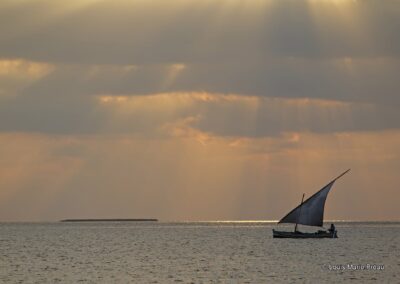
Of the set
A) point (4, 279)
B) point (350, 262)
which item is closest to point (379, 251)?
point (350, 262)

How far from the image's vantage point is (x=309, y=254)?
113875mm

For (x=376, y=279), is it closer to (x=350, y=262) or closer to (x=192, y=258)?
(x=350, y=262)

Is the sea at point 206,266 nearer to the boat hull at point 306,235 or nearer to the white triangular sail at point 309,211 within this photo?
the white triangular sail at point 309,211

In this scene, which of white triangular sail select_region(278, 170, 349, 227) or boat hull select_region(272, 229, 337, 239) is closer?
white triangular sail select_region(278, 170, 349, 227)

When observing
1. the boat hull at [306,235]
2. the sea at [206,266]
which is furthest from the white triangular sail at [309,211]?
the boat hull at [306,235]

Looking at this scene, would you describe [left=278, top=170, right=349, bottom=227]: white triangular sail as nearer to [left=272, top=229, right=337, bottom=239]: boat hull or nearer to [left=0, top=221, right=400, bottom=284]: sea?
[left=0, top=221, right=400, bottom=284]: sea

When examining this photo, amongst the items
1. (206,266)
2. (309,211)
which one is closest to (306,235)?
(309,211)

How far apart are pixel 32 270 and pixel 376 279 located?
3109cm

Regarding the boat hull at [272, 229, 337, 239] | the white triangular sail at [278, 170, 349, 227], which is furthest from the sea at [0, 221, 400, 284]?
the boat hull at [272, 229, 337, 239]

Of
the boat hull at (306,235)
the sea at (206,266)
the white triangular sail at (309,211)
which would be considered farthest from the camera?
the boat hull at (306,235)

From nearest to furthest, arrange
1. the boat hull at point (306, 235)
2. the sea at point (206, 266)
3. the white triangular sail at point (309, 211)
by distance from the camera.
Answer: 1. the sea at point (206, 266)
2. the white triangular sail at point (309, 211)
3. the boat hull at point (306, 235)

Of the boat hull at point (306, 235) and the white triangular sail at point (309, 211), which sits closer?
the white triangular sail at point (309, 211)

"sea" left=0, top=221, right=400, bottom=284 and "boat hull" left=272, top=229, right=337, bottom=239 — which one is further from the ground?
"boat hull" left=272, top=229, right=337, bottom=239

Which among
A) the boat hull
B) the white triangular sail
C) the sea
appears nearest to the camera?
the sea
